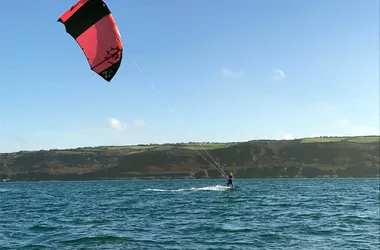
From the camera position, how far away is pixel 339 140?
496 feet

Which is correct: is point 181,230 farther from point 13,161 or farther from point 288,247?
point 13,161

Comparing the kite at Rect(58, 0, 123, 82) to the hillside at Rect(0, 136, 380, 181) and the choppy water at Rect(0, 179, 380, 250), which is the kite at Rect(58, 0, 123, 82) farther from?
the hillside at Rect(0, 136, 380, 181)

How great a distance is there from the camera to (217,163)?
149750 mm

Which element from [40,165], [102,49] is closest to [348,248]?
[102,49]

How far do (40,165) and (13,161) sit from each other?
49.5ft

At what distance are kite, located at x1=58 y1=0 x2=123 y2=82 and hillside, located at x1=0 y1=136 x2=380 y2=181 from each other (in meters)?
137

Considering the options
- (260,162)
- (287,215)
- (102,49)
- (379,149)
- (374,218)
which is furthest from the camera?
(260,162)

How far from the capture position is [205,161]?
15562 cm

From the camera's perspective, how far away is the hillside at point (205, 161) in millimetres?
142250

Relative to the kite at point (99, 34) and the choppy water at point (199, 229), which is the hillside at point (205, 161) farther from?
the kite at point (99, 34)

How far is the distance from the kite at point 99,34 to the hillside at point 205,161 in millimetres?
136554

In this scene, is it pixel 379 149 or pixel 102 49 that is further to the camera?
pixel 379 149

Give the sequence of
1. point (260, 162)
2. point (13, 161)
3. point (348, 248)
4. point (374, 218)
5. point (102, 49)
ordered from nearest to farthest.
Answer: point (102, 49) < point (348, 248) < point (374, 218) < point (260, 162) < point (13, 161)

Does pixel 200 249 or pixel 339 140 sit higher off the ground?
pixel 339 140
